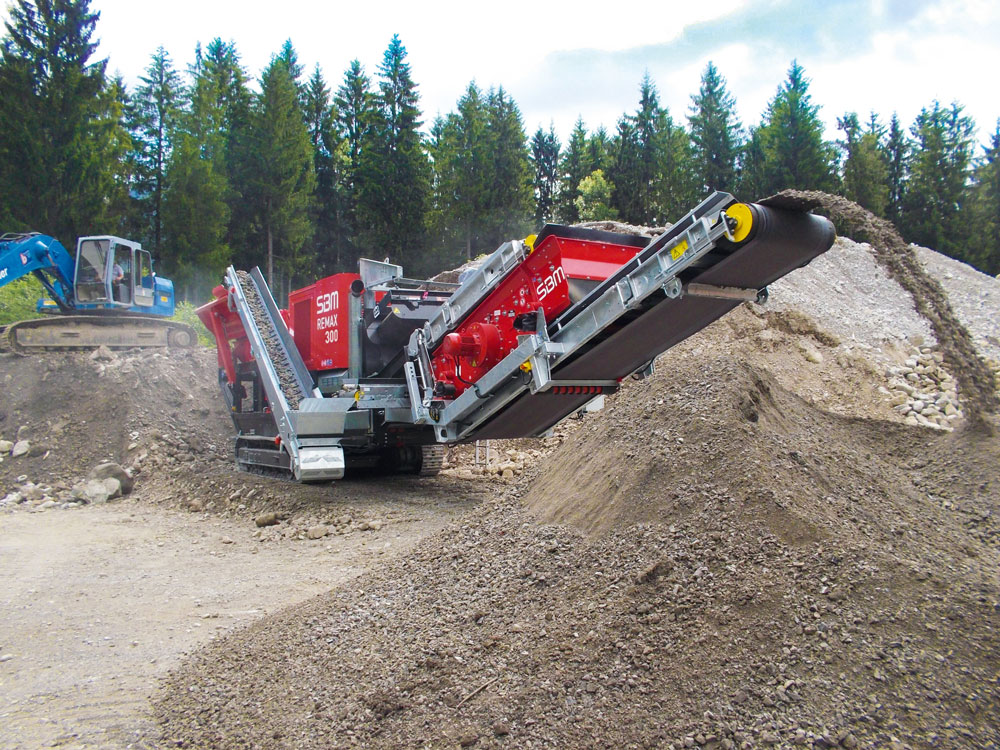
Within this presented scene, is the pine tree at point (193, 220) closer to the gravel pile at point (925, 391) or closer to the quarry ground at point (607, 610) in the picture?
the quarry ground at point (607, 610)

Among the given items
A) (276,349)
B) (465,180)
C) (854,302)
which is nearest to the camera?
(276,349)

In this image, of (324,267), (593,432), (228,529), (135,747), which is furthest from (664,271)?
(324,267)

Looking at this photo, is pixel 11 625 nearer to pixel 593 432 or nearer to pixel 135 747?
pixel 135 747

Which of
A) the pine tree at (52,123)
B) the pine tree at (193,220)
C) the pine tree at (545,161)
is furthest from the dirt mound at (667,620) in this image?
the pine tree at (545,161)

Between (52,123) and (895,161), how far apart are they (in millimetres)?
38186

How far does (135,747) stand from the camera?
3.22 m

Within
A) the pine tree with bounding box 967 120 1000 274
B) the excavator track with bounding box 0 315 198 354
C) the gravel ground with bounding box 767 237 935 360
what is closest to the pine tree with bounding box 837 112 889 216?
the pine tree with bounding box 967 120 1000 274

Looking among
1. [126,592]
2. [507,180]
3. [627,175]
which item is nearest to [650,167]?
[627,175]

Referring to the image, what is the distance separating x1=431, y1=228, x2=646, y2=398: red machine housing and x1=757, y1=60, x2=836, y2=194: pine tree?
30448mm

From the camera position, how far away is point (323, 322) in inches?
353

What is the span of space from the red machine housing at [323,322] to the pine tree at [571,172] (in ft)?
105

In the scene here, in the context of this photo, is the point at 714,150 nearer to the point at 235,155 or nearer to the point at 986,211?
the point at 986,211

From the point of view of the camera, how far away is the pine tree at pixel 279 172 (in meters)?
31.2

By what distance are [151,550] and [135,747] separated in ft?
13.3
